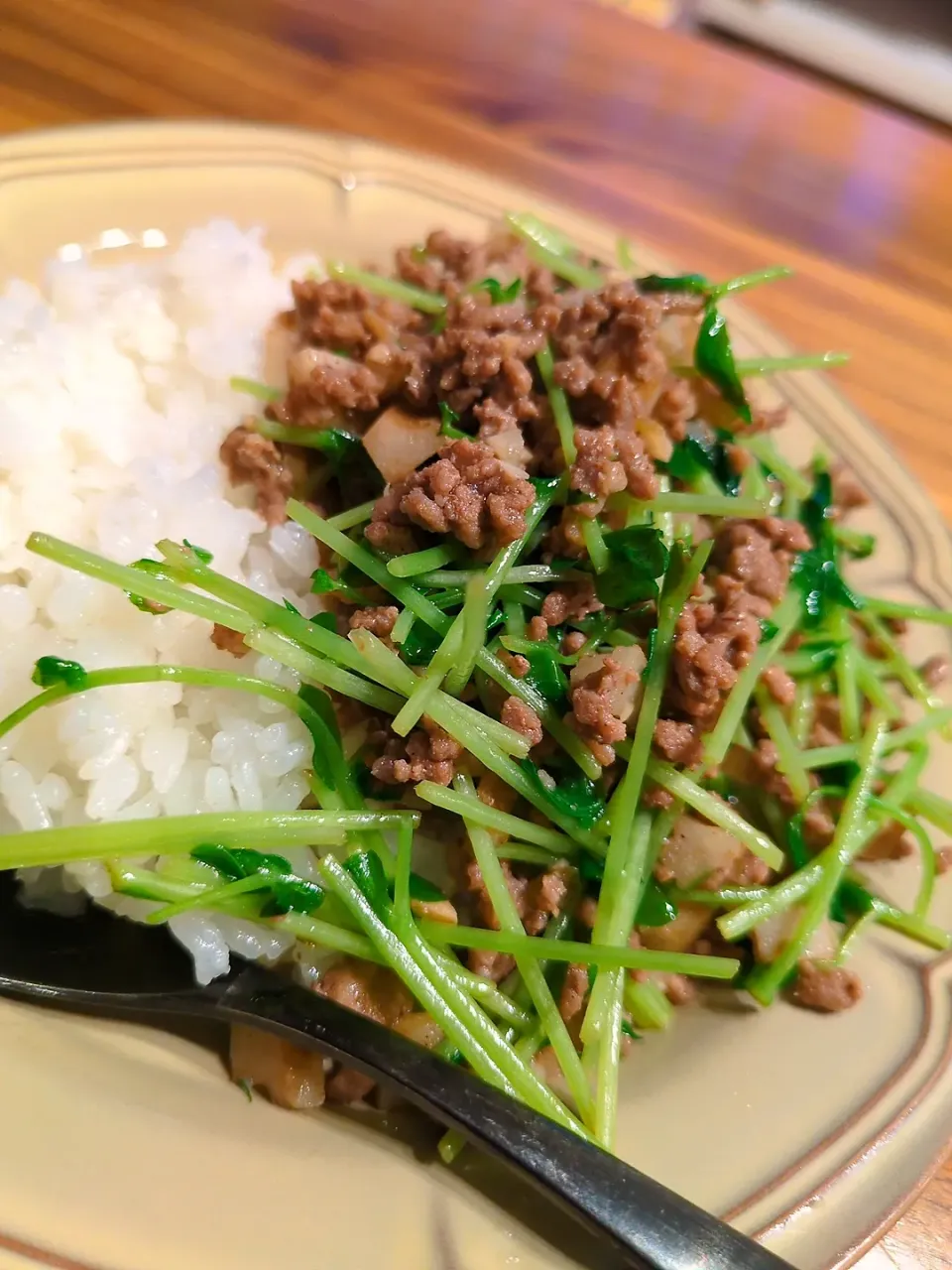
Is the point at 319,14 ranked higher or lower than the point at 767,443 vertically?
higher

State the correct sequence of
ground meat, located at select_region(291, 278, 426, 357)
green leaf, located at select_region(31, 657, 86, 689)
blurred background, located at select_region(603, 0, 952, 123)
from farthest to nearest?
blurred background, located at select_region(603, 0, 952, 123)
ground meat, located at select_region(291, 278, 426, 357)
green leaf, located at select_region(31, 657, 86, 689)

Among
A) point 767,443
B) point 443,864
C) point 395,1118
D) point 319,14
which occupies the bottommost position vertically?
point 395,1118

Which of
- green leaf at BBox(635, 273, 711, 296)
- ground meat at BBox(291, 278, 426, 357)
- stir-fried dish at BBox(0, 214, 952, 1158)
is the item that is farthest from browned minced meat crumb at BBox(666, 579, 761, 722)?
ground meat at BBox(291, 278, 426, 357)

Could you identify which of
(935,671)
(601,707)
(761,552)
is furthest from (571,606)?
(935,671)

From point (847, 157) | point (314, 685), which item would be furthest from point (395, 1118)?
point (847, 157)

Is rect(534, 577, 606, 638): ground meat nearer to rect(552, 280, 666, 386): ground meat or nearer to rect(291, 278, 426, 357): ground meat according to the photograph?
rect(552, 280, 666, 386): ground meat

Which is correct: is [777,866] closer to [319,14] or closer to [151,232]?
[151,232]
